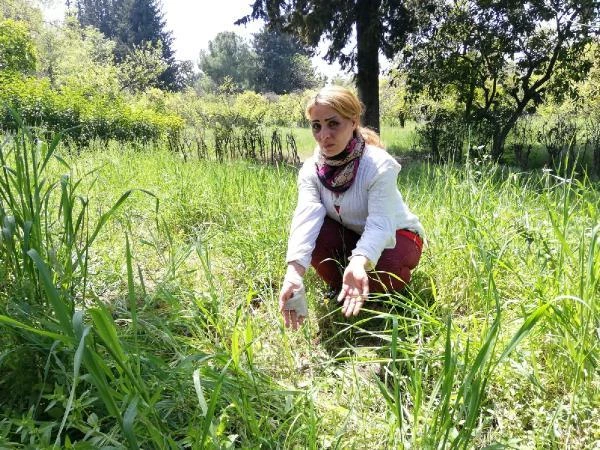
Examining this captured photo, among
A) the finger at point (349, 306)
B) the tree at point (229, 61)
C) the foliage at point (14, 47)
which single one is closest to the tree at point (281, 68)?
the tree at point (229, 61)

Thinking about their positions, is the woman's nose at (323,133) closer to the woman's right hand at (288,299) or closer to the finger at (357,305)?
the woman's right hand at (288,299)

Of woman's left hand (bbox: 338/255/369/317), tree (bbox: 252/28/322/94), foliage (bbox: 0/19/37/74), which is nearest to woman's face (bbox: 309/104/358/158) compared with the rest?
woman's left hand (bbox: 338/255/369/317)

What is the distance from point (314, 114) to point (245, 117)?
12622mm

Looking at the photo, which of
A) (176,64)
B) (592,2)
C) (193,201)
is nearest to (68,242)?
(193,201)

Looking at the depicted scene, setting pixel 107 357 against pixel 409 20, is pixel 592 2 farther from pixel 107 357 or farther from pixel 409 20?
pixel 107 357

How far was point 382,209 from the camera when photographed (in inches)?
70.2

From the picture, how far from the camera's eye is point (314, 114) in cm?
184

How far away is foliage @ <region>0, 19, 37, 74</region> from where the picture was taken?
16.4 metres

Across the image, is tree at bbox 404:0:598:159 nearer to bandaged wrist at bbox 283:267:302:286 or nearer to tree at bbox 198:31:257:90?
bandaged wrist at bbox 283:267:302:286

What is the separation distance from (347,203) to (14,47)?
20.0 meters

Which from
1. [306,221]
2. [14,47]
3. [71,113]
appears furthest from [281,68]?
[306,221]

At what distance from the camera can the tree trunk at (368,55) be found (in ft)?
25.6

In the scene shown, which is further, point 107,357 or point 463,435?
point 107,357

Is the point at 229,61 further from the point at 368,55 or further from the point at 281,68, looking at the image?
the point at 368,55
